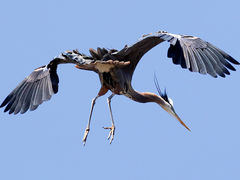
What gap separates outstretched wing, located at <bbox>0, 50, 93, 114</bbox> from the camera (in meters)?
11.1

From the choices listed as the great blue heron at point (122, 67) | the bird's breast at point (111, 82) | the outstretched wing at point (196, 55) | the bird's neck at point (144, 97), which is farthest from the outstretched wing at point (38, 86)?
the outstretched wing at point (196, 55)

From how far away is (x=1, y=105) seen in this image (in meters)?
11.6

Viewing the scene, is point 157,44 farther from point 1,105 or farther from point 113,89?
point 1,105

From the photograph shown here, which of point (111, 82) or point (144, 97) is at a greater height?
point (111, 82)

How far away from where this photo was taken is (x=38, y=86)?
11.3 meters

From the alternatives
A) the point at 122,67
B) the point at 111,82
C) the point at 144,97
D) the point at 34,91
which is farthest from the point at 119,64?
the point at 34,91

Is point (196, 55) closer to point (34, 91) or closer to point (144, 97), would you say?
point (144, 97)

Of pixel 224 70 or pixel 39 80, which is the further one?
pixel 39 80

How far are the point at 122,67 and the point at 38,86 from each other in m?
1.18

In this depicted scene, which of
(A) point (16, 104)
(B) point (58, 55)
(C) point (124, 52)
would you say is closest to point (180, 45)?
(C) point (124, 52)

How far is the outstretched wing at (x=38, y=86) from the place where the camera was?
1106cm

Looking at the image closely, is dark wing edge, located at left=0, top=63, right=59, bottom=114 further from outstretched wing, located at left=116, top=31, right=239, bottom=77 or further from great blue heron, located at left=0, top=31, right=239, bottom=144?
outstretched wing, located at left=116, top=31, right=239, bottom=77

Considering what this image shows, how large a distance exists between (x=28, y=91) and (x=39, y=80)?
21 centimetres

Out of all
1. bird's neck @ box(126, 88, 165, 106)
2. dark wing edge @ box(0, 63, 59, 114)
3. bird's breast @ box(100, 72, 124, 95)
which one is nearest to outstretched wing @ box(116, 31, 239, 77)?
bird's breast @ box(100, 72, 124, 95)
